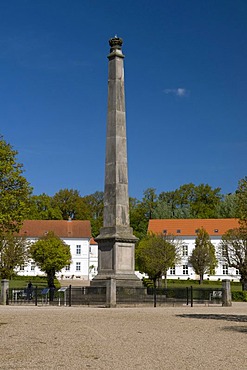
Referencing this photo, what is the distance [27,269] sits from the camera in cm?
7906

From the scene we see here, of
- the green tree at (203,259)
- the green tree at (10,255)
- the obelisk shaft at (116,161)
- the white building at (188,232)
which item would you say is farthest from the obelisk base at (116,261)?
the white building at (188,232)

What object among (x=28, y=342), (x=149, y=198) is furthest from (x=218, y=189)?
(x=28, y=342)

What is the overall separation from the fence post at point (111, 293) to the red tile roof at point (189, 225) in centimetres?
5702

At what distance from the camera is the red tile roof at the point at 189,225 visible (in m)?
78.2

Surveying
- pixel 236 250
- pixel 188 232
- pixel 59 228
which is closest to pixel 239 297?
pixel 236 250

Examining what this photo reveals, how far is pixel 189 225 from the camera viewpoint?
262ft

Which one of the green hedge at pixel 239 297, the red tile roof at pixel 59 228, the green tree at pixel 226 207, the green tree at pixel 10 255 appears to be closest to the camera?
the green hedge at pixel 239 297

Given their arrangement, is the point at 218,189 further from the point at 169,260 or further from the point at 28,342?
the point at 28,342

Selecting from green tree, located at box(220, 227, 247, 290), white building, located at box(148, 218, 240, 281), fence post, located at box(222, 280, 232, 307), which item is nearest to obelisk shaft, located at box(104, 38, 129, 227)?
fence post, located at box(222, 280, 232, 307)

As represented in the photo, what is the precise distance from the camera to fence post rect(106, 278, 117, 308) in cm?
2088

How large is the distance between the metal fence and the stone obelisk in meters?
0.48

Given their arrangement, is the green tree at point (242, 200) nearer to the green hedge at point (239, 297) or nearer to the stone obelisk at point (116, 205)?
the stone obelisk at point (116, 205)

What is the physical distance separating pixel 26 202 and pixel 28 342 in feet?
48.3

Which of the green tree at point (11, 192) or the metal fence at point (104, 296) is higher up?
the green tree at point (11, 192)
